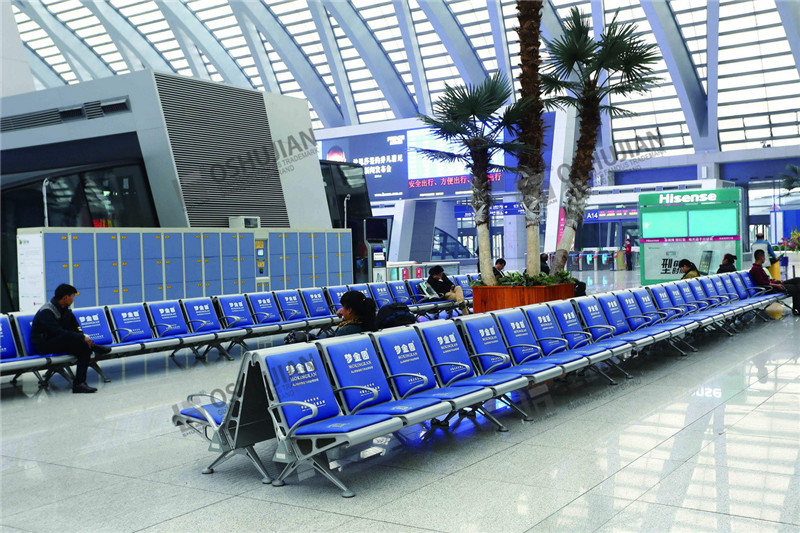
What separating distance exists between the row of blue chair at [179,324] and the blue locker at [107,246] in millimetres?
2726

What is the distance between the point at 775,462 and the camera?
4.46 metres

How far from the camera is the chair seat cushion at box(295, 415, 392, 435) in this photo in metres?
4.14

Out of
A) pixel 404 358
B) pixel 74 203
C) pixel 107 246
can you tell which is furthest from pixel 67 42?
pixel 404 358

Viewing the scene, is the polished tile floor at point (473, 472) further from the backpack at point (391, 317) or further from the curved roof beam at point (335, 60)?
the curved roof beam at point (335, 60)

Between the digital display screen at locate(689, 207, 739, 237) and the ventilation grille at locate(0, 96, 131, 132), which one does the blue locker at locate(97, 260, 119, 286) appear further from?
the digital display screen at locate(689, 207, 739, 237)

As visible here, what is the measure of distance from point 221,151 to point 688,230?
32.0 ft

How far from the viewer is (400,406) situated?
4.68 meters

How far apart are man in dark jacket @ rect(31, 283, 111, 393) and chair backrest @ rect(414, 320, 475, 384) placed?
364 cm

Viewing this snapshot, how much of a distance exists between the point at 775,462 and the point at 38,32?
4558 centimetres

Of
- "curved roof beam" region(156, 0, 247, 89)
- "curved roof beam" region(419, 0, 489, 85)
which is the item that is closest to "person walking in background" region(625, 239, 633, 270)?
"curved roof beam" region(419, 0, 489, 85)

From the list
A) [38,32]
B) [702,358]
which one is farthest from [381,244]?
[38,32]

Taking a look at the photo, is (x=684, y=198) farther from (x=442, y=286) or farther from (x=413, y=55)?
(x=413, y=55)

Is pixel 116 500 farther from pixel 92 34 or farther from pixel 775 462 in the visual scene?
pixel 92 34

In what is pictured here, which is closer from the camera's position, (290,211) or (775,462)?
(775,462)
